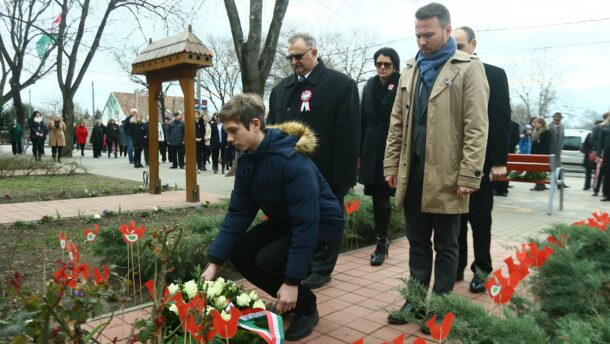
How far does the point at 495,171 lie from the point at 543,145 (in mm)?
9747

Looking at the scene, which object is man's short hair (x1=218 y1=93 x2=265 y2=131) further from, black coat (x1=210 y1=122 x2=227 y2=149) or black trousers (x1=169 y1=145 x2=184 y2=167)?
black trousers (x1=169 y1=145 x2=184 y2=167)

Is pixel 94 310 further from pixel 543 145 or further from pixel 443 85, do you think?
pixel 543 145

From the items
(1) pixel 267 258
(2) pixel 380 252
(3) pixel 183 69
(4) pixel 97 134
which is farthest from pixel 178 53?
(4) pixel 97 134

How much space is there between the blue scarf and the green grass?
767 cm

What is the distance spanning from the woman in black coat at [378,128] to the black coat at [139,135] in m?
13.5

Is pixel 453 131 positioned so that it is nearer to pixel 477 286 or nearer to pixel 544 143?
pixel 477 286

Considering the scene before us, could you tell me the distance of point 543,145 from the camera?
1237 centimetres

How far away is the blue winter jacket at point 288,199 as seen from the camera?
264 centimetres

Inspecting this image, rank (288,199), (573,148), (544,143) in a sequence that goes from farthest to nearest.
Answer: (573,148) < (544,143) < (288,199)

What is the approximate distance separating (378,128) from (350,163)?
0.72 metres

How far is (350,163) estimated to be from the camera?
13.2 feet

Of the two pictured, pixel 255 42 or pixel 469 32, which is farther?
pixel 255 42

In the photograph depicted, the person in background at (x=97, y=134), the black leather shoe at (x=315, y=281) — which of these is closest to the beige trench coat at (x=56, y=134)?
the person in background at (x=97, y=134)

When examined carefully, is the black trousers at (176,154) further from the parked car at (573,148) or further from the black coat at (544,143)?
the parked car at (573,148)
